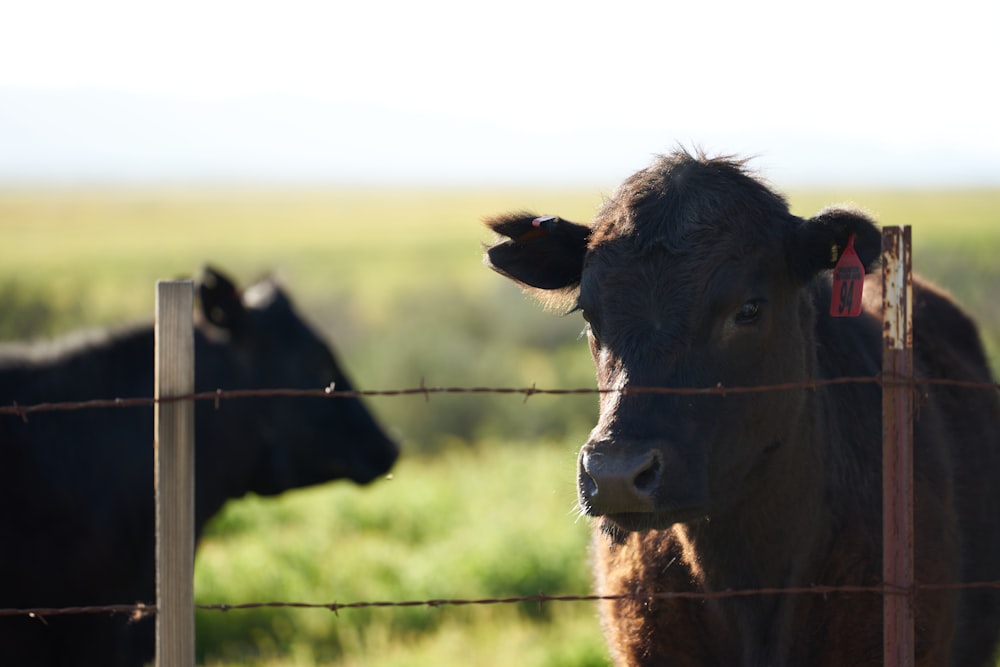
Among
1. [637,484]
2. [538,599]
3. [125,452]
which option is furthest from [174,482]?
[125,452]

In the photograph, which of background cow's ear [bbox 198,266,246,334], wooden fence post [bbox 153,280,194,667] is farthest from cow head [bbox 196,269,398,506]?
wooden fence post [bbox 153,280,194,667]

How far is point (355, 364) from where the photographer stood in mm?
21469

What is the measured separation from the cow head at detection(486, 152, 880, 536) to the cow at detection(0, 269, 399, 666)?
10.8ft

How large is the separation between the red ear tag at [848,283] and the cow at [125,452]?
4.01 metres

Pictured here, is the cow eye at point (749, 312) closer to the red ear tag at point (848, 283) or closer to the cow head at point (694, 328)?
the cow head at point (694, 328)

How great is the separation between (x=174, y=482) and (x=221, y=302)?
4129 millimetres

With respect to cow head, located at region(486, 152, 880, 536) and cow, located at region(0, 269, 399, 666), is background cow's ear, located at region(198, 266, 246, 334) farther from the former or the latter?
cow head, located at region(486, 152, 880, 536)

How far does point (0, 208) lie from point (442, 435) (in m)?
134

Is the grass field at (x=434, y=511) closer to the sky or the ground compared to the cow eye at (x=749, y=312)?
closer to the ground

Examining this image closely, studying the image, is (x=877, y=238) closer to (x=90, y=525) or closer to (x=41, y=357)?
(x=90, y=525)

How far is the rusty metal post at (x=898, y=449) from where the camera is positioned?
3219 mm

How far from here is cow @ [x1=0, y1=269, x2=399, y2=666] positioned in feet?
18.9

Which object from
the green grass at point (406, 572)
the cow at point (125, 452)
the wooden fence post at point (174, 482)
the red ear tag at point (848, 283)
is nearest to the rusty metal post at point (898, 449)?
the red ear tag at point (848, 283)

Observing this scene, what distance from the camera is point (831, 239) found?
376 centimetres
